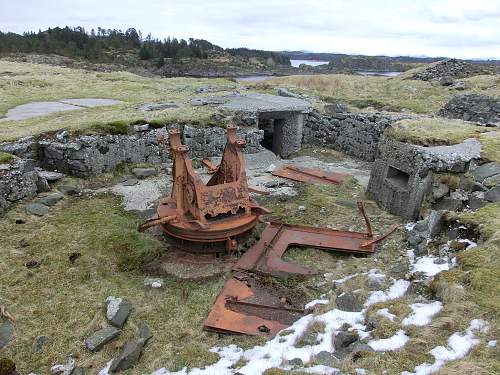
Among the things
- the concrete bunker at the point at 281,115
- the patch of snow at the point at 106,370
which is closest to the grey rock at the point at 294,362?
the patch of snow at the point at 106,370

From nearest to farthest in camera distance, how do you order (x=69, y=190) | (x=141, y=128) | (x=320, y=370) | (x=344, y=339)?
(x=320, y=370) < (x=344, y=339) < (x=69, y=190) < (x=141, y=128)

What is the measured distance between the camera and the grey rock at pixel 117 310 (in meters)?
4.75

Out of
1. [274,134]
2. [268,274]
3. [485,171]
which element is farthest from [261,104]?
[268,274]

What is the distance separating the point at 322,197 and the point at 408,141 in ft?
6.42

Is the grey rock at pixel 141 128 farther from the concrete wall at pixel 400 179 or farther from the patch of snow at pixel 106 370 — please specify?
the patch of snow at pixel 106 370

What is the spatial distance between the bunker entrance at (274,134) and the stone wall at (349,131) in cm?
88

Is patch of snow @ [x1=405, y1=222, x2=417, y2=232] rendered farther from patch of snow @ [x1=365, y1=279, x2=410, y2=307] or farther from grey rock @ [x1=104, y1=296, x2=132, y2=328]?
grey rock @ [x1=104, y1=296, x2=132, y2=328]

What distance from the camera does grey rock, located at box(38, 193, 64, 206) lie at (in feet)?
25.5

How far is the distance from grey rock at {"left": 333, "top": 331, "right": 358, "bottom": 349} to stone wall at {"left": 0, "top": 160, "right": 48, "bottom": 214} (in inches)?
239

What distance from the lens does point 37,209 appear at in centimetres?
745

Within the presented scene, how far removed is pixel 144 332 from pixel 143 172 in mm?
5674

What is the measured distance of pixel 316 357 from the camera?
12.0 feet

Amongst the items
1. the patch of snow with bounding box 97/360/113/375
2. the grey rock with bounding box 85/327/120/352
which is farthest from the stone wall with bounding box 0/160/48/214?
the patch of snow with bounding box 97/360/113/375

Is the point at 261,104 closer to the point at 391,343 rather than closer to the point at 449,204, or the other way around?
the point at 449,204
